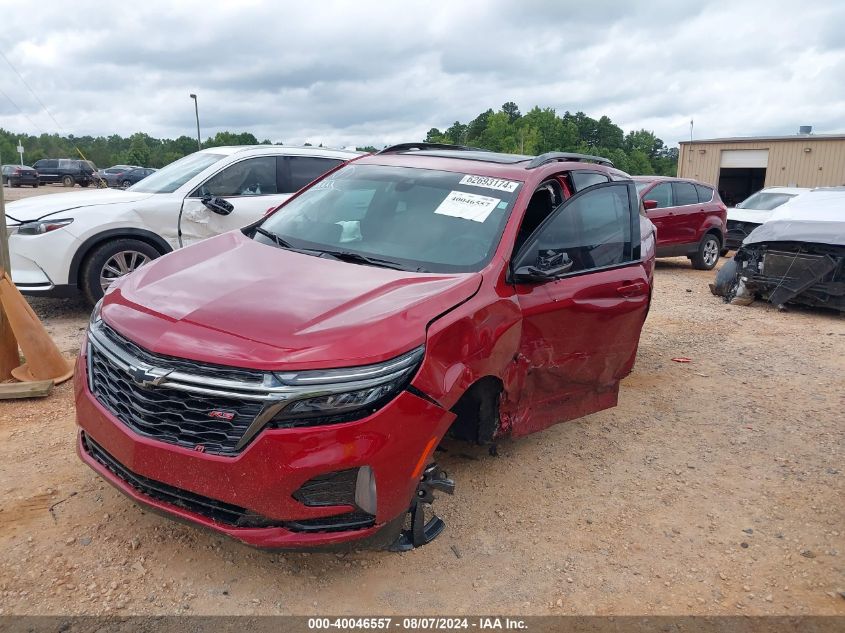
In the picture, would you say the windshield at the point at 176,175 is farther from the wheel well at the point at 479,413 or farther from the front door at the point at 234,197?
the wheel well at the point at 479,413

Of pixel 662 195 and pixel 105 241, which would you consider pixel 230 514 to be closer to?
pixel 105 241

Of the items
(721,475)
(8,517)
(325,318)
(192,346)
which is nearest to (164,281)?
(192,346)

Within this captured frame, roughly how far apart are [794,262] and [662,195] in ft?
12.4

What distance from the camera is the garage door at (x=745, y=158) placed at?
105 feet

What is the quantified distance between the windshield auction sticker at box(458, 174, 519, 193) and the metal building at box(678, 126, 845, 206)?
31.3 meters

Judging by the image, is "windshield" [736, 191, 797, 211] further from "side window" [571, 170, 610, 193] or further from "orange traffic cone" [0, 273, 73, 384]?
"orange traffic cone" [0, 273, 73, 384]

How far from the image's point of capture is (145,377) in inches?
102

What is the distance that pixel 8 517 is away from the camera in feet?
10.7

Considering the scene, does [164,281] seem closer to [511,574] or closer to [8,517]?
[8,517]

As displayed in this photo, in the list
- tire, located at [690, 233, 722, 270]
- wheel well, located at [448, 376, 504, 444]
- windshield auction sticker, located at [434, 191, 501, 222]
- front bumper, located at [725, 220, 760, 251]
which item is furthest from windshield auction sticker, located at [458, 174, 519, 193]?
front bumper, located at [725, 220, 760, 251]

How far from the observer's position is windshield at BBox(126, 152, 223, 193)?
7.30 meters

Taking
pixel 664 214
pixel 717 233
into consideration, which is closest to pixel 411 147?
pixel 664 214

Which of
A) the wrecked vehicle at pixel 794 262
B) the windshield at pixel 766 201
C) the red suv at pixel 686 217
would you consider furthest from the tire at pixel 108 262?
the windshield at pixel 766 201

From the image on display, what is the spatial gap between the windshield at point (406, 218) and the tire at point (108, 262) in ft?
10.4
